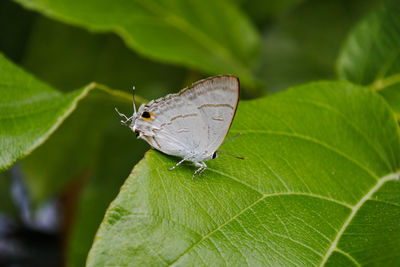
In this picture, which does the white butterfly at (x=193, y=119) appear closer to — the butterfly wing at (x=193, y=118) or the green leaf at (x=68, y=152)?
the butterfly wing at (x=193, y=118)

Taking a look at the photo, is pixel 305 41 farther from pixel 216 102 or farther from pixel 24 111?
pixel 24 111

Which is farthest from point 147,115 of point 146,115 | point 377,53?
point 377,53

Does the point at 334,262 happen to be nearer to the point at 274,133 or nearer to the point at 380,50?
the point at 274,133

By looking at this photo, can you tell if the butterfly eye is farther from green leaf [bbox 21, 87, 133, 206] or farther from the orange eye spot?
green leaf [bbox 21, 87, 133, 206]

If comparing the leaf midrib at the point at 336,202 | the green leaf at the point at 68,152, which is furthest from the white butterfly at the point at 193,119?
the green leaf at the point at 68,152

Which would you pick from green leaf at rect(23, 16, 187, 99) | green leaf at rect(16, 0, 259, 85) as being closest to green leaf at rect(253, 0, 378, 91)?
green leaf at rect(16, 0, 259, 85)

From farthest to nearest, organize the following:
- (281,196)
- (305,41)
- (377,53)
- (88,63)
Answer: (305,41) → (88,63) → (377,53) → (281,196)
